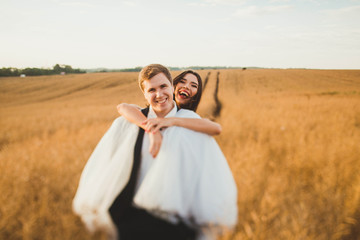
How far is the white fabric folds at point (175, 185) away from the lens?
1123 mm

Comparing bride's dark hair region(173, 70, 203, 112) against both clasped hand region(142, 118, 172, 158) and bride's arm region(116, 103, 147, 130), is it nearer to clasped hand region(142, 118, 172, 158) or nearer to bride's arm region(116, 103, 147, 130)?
bride's arm region(116, 103, 147, 130)

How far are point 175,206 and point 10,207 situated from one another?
135 centimetres

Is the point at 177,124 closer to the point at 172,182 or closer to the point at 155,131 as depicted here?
the point at 155,131

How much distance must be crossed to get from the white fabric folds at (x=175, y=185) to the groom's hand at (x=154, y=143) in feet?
0.13

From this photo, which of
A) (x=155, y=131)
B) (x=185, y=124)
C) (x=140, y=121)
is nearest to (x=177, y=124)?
(x=185, y=124)

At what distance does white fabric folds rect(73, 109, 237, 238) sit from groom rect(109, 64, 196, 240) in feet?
0.15

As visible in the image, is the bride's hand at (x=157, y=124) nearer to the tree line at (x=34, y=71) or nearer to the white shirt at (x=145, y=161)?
the white shirt at (x=145, y=161)

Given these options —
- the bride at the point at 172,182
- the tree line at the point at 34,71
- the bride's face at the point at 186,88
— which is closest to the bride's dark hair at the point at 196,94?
the bride's face at the point at 186,88

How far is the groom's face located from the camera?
1434 mm

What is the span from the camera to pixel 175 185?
1116 mm

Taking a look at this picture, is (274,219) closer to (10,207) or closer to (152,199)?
(152,199)

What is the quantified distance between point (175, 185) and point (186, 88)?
1468 millimetres

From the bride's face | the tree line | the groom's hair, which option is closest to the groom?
the groom's hair

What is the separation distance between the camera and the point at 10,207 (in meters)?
1.51
